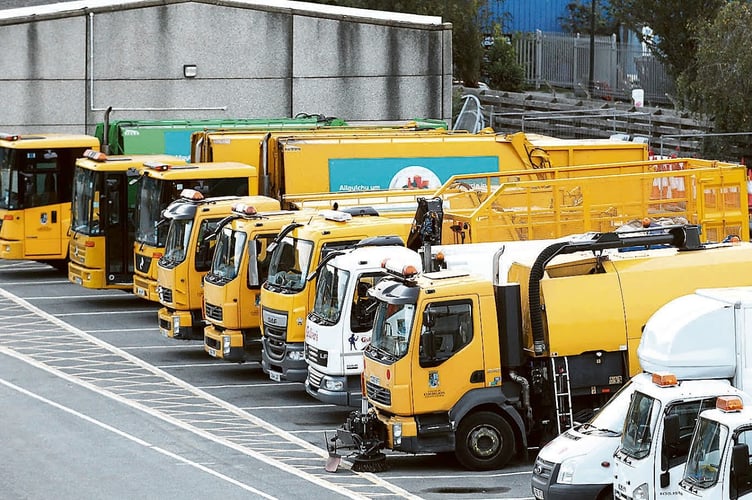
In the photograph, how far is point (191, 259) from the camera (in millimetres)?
25562

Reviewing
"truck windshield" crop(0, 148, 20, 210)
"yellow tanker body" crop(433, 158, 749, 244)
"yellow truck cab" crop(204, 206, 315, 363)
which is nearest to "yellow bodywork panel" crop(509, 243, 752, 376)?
"yellow tanker body" crop(433, 158, 749, 244)

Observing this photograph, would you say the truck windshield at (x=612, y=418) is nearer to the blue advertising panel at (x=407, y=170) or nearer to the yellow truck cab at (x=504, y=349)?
the yellow truck cab at (x=504, y=349)

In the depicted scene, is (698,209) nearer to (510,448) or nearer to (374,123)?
(510,448)

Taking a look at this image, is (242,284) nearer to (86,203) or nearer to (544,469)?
(86,203)

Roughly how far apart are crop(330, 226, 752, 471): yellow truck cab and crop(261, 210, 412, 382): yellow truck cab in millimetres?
3116

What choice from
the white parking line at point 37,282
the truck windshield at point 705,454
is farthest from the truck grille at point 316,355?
the white parking line at point 37,282

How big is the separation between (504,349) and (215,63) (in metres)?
25.6

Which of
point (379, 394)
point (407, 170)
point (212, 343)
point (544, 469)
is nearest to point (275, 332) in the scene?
point (212, 343)

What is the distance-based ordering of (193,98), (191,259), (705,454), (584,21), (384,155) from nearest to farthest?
(705,454) < (191,259) < (384,155) < (193,98) < (584,21)

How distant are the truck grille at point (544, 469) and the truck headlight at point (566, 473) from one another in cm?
12

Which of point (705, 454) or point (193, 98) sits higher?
point (193, 98)

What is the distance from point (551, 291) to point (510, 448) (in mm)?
2081

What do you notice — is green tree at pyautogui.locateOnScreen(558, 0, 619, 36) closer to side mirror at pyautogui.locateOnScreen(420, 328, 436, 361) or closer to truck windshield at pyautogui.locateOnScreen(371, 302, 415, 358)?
truck windshield at pyautogui.locateOnScreen(371, 302, 415, 358)

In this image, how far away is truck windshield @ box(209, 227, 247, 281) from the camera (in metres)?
23.6
